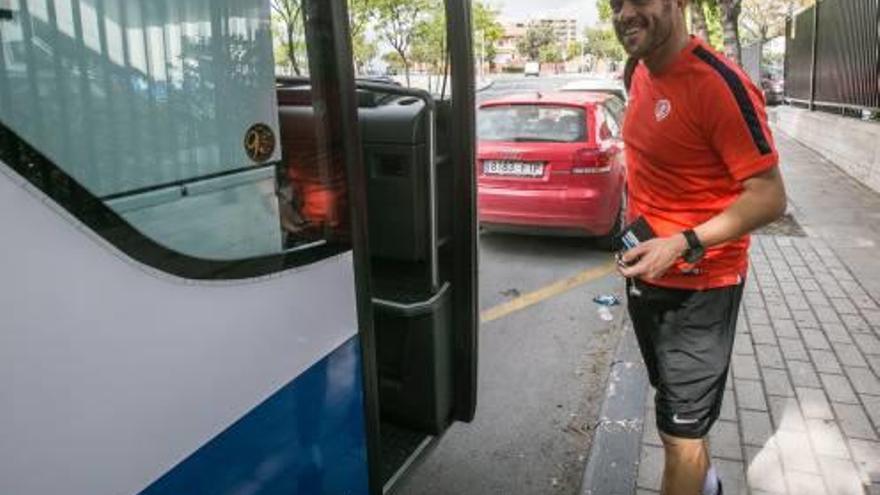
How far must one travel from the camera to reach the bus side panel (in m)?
1.23

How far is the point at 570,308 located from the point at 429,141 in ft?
11.7

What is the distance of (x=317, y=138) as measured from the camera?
6.39ft

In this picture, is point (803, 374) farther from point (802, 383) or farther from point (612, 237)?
point (612, 237)

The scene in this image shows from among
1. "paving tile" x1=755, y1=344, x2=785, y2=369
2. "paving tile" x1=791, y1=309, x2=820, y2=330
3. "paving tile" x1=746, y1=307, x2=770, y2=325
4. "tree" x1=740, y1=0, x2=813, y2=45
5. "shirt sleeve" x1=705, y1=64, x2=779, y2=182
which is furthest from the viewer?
"tree" x1=740, y1=0, x2=813, y2=45

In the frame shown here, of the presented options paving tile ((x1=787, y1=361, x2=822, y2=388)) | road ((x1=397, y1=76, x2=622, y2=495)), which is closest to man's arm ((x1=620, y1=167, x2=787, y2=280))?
road ((x1=397, y1=76, x2=622, y2=495))

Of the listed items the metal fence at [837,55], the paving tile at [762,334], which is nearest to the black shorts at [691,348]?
the paving tile at [762,334]

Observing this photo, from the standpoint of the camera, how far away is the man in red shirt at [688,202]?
2100 millimetres

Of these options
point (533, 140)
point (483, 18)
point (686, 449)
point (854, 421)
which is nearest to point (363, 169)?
point (686, 449)

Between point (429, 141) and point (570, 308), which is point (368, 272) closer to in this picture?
point (429, 141)

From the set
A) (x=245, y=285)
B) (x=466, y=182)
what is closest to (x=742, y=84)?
(x=466, y=182)

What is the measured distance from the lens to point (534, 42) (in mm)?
112000

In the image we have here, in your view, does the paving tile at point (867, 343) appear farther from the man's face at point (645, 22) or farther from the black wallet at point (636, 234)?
the man's face at point (645, 22)

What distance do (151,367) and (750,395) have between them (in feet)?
11.3

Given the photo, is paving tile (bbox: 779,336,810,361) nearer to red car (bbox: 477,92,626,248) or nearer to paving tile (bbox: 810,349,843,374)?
paving tile (bbox: 810,349,843,374)
